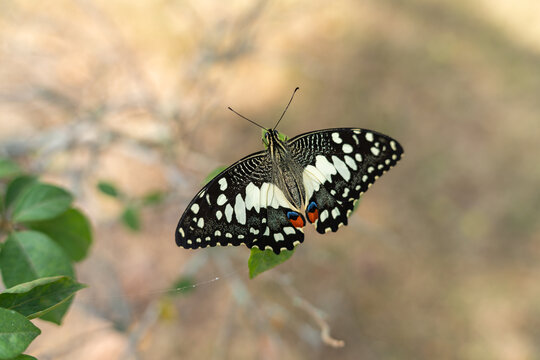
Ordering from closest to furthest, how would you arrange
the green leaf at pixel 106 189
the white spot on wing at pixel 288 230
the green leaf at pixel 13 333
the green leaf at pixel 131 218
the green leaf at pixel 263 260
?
the green leaf at pixel 13 333 → the green leaf at pixel 263 260 → the white spot on wing at pixel 288 230 → the green leaf at pixel 106 189 → the green leaf at pixel 131 218

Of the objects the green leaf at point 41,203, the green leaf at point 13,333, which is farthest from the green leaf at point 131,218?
the green leaf at point 13,333

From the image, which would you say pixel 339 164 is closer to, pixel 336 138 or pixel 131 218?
pixel 336 138

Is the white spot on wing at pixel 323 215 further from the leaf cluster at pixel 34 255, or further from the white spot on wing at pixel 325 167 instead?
the leaf cluster at pixel 34 255

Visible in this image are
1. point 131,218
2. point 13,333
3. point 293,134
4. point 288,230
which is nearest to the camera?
point 13,333

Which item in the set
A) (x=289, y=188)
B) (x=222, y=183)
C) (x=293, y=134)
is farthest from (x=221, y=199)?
(x=293, y=134)

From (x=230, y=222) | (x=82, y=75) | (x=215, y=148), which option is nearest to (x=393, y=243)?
(x=215, y=148)

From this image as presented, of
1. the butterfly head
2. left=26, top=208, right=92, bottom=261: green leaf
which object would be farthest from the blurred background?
the butterfly head

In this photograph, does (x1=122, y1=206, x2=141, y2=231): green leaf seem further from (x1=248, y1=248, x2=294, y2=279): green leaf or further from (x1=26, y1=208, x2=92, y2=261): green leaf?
(x1=248, y1=248, x2=294, y2=279): green leaf
